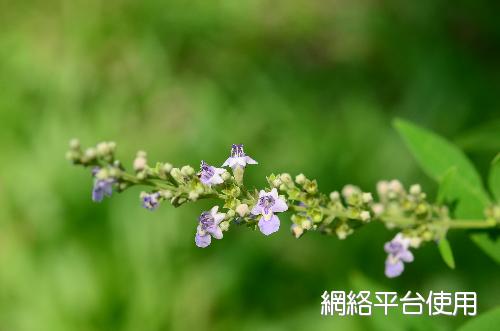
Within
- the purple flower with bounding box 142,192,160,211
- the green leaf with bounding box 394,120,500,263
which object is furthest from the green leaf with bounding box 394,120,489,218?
the purple flower with bounding box 142,192,160,211

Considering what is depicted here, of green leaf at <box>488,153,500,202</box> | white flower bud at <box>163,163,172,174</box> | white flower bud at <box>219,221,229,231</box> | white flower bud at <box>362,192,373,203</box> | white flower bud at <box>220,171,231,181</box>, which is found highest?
green leaf at <box>488,153,500,202</box>

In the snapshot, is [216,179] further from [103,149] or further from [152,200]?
[103,149]

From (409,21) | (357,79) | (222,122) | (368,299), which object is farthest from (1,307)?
(409,21)

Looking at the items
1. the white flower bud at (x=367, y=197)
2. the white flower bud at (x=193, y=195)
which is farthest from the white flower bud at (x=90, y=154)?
the white flower bud at (x=367, y=197)

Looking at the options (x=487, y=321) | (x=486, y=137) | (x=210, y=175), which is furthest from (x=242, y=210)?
(x=486, y=137)

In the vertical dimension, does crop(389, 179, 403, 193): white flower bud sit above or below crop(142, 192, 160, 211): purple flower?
above

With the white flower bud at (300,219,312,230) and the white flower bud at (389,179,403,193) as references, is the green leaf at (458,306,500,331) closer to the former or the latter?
the white flower bud at (389,179,403,193)
